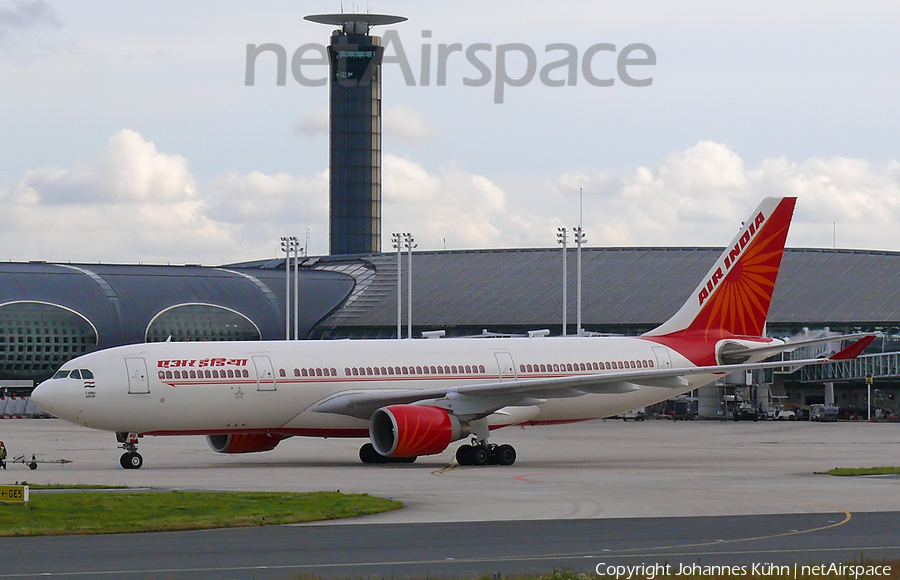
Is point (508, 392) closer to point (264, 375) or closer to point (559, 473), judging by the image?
point (559, 473)

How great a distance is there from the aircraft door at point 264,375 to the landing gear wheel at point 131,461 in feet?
12.6

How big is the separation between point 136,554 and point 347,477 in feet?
51.4

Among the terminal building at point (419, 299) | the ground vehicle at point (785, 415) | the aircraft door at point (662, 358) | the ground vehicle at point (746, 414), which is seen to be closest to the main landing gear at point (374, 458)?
the aircraft door at point (662, 358)

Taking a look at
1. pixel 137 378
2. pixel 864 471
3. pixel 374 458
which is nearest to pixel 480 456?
pixel 374 458

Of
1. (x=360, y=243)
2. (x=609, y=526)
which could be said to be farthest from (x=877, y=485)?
(x=360, y=243)

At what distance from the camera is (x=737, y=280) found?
47219 millimetres

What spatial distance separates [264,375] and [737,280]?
54.7 ft

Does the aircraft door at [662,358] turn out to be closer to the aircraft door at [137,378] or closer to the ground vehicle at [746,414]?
the aircraft door at [137,378]

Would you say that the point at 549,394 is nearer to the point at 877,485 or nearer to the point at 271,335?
the point at 877,485

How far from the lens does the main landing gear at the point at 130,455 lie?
38.0 metres

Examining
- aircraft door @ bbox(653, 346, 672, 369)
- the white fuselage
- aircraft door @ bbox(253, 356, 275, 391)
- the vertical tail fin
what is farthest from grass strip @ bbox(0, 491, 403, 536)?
the vertical tail fin

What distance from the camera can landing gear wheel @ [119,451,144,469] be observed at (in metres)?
37.9

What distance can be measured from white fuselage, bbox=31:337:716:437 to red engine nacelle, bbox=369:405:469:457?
1.83 metres

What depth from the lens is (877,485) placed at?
3175 cm
